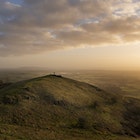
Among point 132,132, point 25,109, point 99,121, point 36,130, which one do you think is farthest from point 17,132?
point 132,132

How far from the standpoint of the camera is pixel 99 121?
136ft

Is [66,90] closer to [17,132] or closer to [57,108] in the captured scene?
[57,108]

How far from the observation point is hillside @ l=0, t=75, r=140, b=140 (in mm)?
34344

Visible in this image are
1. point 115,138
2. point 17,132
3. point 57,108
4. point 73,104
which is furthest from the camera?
point 73,104

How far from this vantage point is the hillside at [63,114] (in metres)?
34.3

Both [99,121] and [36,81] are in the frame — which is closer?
[99,121]

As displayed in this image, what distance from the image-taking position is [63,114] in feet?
136

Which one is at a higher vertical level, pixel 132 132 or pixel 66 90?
pixel 66 90

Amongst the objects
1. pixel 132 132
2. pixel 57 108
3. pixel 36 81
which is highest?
pixel 36 81

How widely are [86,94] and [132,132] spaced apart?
15.8m

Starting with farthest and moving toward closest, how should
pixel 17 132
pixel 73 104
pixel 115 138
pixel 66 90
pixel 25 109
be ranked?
1. pixel 66 90
2. pixel 73 104
3. pixel 25 109
4. pixel 115 138
5. pixel 17 132

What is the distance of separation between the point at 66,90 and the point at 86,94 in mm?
4722

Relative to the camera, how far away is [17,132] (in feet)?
106

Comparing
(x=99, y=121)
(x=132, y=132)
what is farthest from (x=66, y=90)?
(x=132, y=132)
